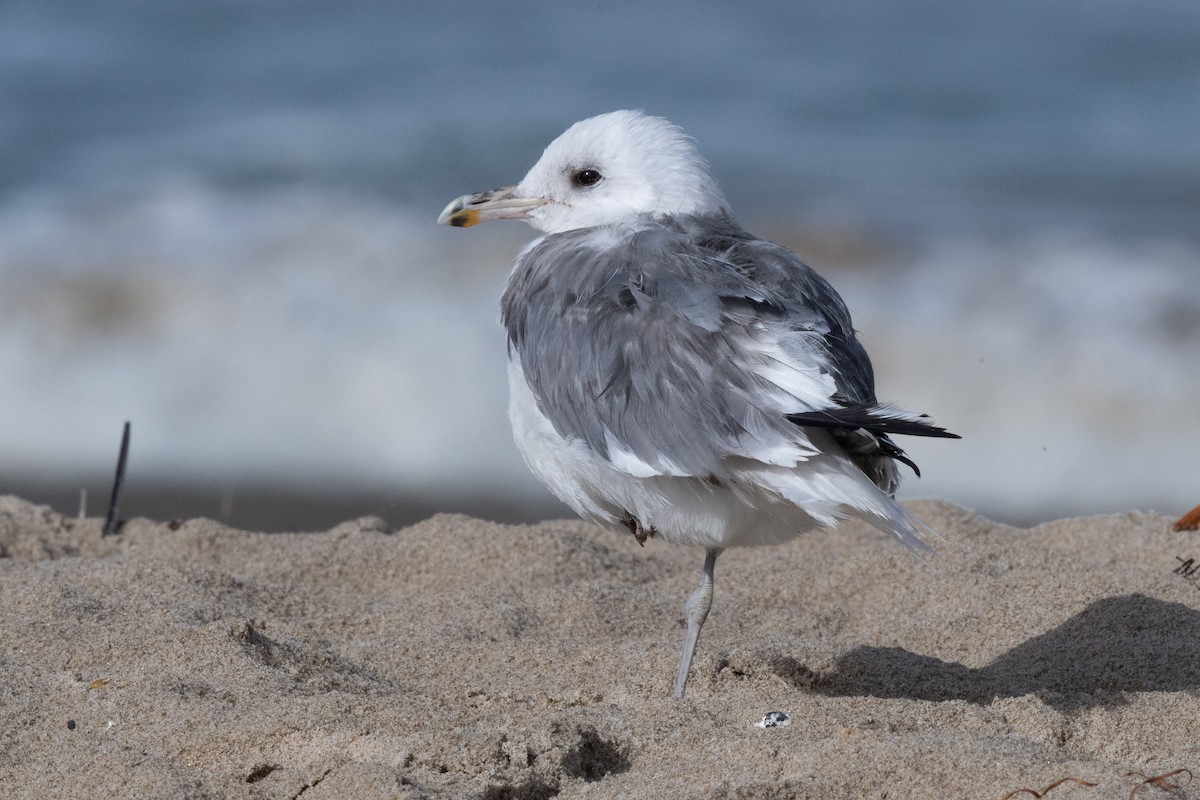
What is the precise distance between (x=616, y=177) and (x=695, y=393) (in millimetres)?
1076

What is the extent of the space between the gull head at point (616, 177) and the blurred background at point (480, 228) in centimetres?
256

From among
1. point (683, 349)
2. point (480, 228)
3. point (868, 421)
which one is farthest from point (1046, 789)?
point (480, 228)

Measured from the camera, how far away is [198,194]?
11.2m

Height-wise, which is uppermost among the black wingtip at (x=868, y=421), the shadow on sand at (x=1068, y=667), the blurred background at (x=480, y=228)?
the blurred background at (x=480, y=228)

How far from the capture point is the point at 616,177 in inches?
152

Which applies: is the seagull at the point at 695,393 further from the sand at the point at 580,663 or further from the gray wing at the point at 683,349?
the sand at the point at 580,663

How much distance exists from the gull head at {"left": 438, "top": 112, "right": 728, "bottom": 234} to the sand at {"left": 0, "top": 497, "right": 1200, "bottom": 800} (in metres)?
1.10

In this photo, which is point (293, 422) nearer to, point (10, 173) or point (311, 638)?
point (311, 638)

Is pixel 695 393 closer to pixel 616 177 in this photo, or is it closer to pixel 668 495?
pixel 668 495

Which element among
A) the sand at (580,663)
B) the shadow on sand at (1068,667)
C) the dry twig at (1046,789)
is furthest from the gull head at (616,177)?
the dry twig at (1046,789)

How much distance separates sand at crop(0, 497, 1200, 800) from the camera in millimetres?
2678

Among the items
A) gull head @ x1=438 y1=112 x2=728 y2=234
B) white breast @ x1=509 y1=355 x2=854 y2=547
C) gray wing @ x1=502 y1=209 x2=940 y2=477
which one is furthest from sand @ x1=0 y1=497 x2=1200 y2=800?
gull head @ x1=438 y1=112 x2=728 y2=234

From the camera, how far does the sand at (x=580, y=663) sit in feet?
8.79

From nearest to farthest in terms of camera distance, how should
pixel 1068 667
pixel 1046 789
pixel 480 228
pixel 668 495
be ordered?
A: pixel 1046 789 < pixel 668 495 < pixel 1068 667 < pixel 480 228
